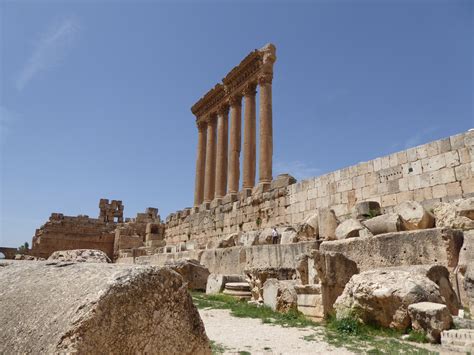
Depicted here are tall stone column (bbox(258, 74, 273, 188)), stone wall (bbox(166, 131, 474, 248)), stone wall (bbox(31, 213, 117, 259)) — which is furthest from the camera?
stone wall (bbox(31, 213, 117, 259))

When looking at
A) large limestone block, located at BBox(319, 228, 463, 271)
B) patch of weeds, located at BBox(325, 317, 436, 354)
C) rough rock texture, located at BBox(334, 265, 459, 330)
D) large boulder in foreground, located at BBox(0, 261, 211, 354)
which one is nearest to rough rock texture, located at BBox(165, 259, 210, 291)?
large limestone block, located at BBox(319, 228, 463, 271)

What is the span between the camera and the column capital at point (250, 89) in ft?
67.4

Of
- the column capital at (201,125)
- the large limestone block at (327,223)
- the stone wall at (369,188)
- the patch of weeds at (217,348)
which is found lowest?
the patch of weeds at (217,348)

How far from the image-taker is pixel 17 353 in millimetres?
1923

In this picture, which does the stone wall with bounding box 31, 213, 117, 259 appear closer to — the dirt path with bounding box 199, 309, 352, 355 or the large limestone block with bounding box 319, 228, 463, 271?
the dirt path with bounding box 199, 309, 352, 355

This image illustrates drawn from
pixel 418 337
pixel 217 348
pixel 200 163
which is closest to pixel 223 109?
pixel 200 163

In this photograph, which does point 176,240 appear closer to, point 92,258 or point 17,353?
point 92,258

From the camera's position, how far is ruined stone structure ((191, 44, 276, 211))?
1883 cm

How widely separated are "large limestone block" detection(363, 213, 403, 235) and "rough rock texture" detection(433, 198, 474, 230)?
81 cm

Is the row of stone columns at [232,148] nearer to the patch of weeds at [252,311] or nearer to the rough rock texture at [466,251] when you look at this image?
the patch of weeds at [252,311]

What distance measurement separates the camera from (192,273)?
41.0 ft

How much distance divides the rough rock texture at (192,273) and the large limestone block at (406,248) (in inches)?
225

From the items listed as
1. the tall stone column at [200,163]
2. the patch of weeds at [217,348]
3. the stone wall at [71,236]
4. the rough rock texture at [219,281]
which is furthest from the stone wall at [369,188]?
the stone wall at [71,236]

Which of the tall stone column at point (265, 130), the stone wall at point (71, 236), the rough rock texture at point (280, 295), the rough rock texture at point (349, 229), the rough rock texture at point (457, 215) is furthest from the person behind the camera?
the stone wall at point (71, 236)
